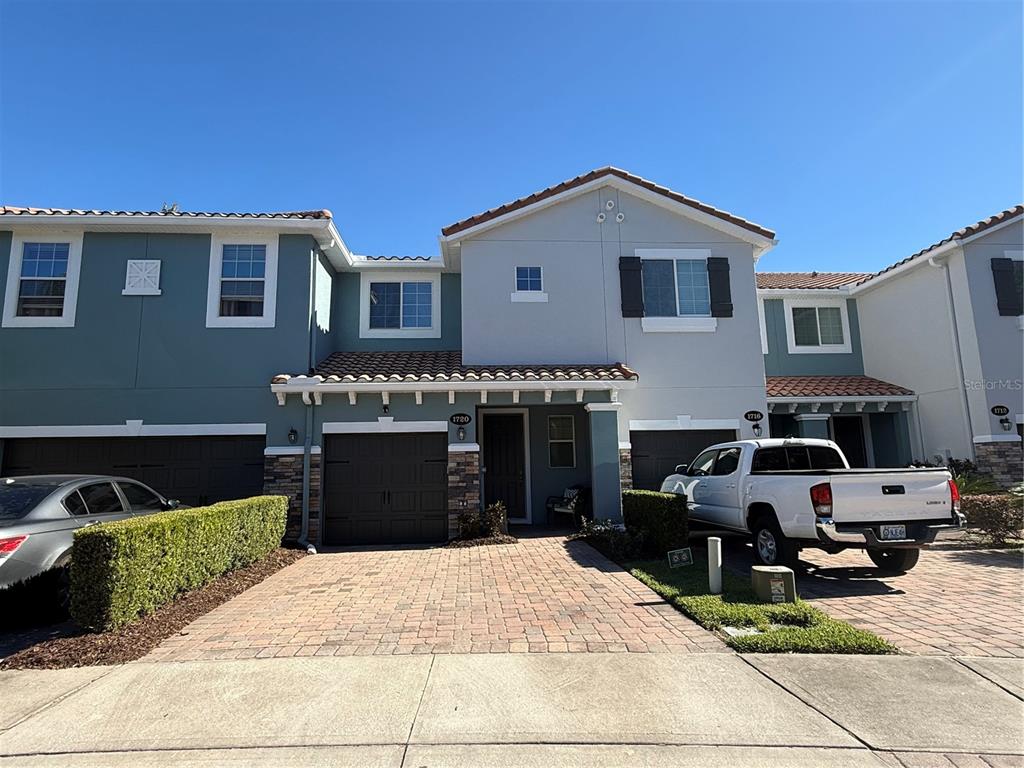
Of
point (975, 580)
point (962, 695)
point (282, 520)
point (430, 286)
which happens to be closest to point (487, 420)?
point (430, 286)

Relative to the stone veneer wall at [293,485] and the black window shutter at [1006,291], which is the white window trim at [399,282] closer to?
the stone veneer wall at [293,485]

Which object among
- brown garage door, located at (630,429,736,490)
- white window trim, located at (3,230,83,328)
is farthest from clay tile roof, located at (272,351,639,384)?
white window trim, located at (3,230,83,328)

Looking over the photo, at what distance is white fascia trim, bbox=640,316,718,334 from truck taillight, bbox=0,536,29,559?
36.4ft

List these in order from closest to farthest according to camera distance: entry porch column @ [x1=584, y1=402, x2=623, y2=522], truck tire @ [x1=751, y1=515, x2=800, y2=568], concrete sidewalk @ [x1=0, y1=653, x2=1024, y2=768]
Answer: concrete sidewalk @ [x1=0, y1=653, x2=1024, y2=768], truck tire @ [x1=751, y1=515, x2=800, y2=568], entry porch column @ [x1=584, y1=402, x2=623, y2=522]

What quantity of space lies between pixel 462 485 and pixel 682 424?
17.0 ft

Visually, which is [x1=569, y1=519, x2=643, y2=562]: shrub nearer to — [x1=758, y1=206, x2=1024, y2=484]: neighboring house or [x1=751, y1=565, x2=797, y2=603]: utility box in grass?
[x1=751, y1=565, x2=797, y2=603]: utility box in grass

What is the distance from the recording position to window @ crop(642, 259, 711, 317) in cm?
1288

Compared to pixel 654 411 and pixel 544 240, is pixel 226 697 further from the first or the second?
pixel 544 240

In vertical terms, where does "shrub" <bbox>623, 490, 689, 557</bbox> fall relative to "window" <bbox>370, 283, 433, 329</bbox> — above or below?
below

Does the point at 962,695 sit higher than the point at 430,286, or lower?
lower

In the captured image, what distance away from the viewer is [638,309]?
41.8 feet

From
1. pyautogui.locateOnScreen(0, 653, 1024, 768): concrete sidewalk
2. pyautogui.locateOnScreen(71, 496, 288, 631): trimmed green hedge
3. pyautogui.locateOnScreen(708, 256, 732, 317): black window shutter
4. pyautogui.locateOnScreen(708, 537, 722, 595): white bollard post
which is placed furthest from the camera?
pyautogui.locateOnScreen(708, 256, 732, 317): black window shutter

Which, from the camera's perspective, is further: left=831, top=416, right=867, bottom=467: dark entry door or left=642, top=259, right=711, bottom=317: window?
left=831, top=416, right=867, bottom=467: dark entry door

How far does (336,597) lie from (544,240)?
360 inches
